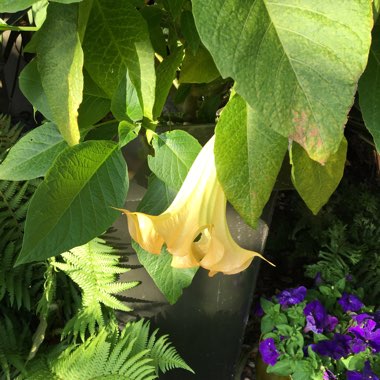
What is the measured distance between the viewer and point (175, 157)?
44 centimetres

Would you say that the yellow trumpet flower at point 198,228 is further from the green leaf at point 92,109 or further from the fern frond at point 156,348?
the fern frond at point 156,348

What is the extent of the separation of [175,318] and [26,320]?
1.17 feet

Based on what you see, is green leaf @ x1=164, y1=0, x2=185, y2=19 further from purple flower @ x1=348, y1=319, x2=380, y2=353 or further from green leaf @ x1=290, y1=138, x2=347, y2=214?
purple flower @ x1=348, y1=319, x2=380, y2=353

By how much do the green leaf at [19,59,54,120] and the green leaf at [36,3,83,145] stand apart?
0.06 m

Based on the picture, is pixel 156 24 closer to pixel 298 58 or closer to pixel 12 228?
pixel 298 58

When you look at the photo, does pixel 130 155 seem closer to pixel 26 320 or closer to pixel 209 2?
pixel 209 2

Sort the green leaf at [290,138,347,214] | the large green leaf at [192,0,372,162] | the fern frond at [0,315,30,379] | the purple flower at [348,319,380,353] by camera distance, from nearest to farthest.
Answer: the large green leaf at [192,0,372,162] < the green leaf at [290,138,347,214] < the fern frond at [0,315,30,379] < the purple flower at [348,319,380,353]

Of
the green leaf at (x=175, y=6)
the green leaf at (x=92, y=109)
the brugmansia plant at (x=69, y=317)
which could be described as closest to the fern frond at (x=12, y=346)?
the brugmansia plant at (x=69, y=317)

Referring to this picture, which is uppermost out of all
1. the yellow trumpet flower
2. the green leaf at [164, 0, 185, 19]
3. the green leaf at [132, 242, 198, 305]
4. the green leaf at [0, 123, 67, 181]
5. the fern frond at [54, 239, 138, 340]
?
the green leaf at [164, 0, 185, 19]

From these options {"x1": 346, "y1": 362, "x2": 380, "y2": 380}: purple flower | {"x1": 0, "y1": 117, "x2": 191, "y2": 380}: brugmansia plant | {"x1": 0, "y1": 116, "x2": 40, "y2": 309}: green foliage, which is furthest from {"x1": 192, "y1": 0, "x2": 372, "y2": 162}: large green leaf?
{"x1": 346, "y1": 362, "x2": 380, "y2": 380}: purple flower

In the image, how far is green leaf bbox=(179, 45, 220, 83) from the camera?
470 millimetres

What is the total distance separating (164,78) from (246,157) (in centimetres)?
15

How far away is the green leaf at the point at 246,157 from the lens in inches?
13.0

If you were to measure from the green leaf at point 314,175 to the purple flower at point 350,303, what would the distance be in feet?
2.59
